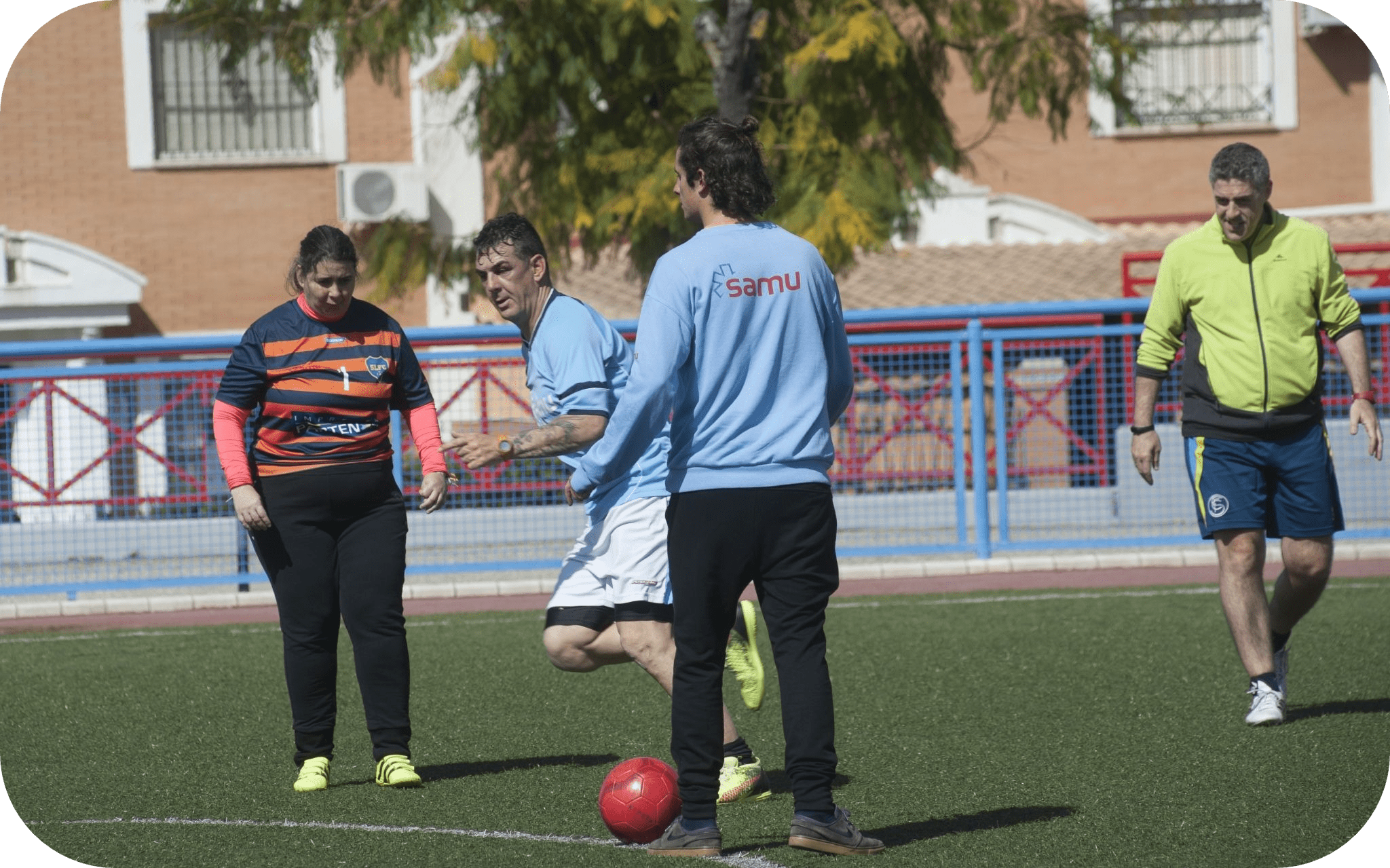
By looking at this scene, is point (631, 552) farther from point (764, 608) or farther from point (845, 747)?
point (845, 747)

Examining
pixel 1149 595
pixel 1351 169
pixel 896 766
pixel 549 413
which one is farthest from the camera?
A: pixel 1351 169

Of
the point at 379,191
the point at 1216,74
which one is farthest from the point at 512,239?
the point at 1216,74

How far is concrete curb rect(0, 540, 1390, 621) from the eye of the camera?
11727 mm

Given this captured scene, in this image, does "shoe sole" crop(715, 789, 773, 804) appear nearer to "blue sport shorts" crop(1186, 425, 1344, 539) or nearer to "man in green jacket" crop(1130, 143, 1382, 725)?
"man in green jacket" crop(1130, 143, 1382, 725)

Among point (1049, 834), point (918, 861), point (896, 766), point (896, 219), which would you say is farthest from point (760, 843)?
point (896, 219)

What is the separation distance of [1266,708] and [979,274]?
15.1 metres

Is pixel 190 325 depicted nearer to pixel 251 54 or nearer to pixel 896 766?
pixel 251 54

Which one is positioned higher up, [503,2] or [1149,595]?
[503,2]

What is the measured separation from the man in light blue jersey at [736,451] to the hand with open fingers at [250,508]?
1.70 meters

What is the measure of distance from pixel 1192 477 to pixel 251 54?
56.3ft

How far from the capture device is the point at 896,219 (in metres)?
17.0

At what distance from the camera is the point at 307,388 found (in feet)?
19.2

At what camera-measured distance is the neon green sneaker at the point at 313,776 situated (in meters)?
5.85

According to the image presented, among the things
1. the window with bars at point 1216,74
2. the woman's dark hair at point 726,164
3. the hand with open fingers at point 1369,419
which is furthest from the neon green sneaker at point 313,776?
the window with bars at point 1216,74
